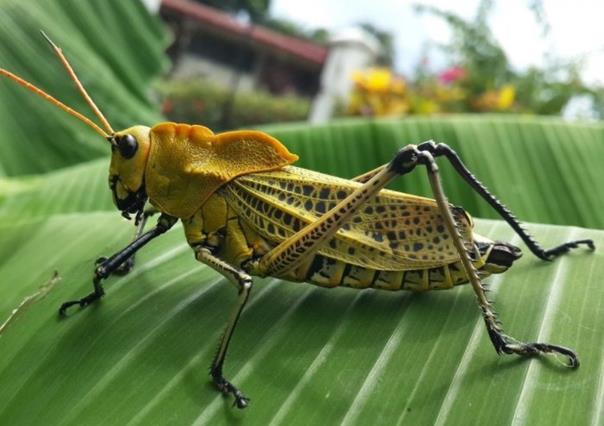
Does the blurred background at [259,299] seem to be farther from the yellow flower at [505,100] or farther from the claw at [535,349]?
the yellow flower at [505,100]

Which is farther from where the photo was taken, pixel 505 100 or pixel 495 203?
pixel 505 100

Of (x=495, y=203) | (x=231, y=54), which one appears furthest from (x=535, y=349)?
(x=231, y=54)

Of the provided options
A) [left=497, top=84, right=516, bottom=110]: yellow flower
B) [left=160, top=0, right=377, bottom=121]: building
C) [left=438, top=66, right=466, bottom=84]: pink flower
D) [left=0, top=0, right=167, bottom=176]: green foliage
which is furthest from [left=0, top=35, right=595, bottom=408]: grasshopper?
[left=160, top=0, right=377, bottom=121]: building

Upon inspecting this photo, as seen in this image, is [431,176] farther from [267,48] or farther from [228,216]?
[267,48]

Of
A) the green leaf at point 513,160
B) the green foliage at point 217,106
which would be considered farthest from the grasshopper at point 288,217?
the green foliage at point 217,106

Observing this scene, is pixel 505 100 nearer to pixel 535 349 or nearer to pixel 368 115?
pixel 368 115
